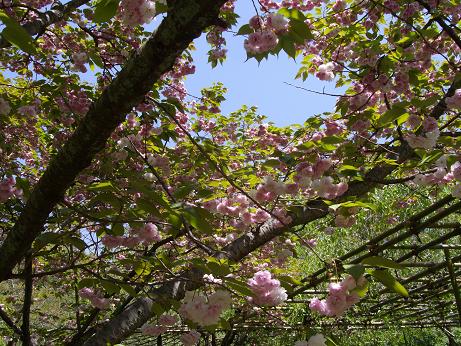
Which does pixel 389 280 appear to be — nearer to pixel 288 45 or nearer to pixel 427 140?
pixel 288 45

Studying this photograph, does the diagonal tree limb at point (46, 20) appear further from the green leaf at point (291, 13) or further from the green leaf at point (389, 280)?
the green leaf at point (389, 280)

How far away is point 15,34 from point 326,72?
280cm

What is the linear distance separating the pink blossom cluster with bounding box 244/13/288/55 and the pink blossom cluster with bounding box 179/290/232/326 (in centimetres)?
90

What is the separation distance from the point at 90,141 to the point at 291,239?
10.4 feet

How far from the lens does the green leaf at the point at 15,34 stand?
820mm

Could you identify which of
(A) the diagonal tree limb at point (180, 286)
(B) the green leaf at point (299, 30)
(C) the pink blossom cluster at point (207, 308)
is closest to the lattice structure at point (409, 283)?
(C) the pink blossom cluster at point (207, 308)

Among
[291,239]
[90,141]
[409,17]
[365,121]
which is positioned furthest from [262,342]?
[90,141]

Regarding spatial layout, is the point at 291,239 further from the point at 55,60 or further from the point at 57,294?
the point at 57,294

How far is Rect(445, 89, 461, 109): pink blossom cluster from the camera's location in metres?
2.31

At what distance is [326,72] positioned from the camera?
3.30m

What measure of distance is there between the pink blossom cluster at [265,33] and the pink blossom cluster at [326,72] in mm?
1710

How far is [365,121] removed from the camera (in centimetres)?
273

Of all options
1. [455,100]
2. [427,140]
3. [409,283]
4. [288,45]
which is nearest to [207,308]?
[288,45]

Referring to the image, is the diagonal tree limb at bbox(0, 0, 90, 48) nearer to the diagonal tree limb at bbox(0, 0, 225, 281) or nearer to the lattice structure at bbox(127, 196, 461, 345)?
the diagonal tree limb at bbox(0, 0, 225, 281)
